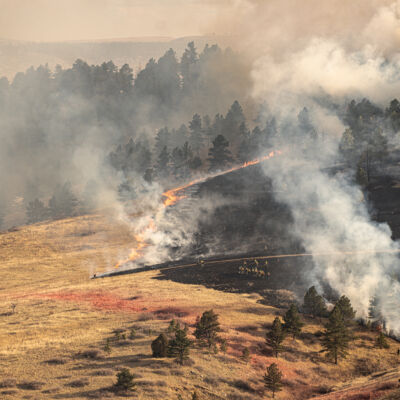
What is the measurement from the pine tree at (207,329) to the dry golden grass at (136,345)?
2027 mm

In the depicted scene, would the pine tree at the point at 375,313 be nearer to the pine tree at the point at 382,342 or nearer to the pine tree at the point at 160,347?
the pine tree at the point at 382,342

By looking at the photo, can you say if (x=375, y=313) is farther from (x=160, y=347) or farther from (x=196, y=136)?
(x=196, y=136)

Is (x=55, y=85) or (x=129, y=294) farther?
(x=55, y=85)

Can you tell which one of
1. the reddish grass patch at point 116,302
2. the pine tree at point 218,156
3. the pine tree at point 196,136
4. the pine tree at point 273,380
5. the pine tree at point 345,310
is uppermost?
the pine tree at point 196,136

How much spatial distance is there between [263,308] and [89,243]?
5457 cm

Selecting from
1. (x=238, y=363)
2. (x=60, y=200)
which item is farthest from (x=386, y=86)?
(x=238, y=363)

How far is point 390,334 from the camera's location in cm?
4712

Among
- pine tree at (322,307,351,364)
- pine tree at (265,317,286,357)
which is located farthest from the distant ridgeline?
pine tree at (265,317,286,357)

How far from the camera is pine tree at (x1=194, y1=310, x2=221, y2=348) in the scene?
38719 millimetres

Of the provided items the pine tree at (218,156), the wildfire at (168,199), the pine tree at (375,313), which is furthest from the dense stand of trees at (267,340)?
the pine tree at (218,156)

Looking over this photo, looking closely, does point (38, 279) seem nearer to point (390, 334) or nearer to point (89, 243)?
point (89, 243)

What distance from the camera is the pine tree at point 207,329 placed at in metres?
38.7

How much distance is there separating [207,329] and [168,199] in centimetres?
7956

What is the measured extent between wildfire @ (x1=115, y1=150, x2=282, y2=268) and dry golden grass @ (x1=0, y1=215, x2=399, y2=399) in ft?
53.1
